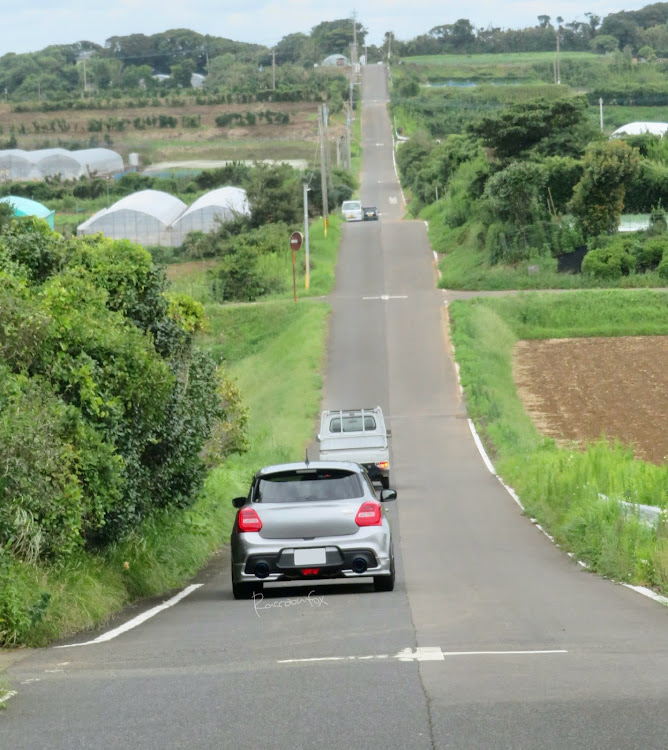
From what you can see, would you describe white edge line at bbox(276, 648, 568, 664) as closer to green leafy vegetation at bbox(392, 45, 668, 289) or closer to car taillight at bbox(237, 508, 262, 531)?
car taillight at bbox(237, 508, 262, 531)

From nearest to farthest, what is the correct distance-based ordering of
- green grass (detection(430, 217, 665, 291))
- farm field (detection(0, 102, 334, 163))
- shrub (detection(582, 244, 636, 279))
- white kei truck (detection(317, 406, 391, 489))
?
1. white kei truck (detection(317, 406, 391, 489))
2. green grass (detection(430, 217, 665, 291))
3. shrub (detection(582, 244, 636, 279))
4. farm field (detection(0, 102, 334, 163))

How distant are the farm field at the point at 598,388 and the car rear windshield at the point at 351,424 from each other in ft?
20.9

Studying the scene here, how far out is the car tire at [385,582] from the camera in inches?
544

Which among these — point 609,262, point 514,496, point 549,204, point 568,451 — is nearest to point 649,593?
point 514,496

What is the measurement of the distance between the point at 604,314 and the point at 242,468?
2881 centimetres

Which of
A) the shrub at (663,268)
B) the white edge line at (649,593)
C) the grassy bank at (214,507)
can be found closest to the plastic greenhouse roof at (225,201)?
the grassy bank at (214,507)

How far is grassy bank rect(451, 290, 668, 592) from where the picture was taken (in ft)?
51.9

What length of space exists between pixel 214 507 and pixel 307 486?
872cm

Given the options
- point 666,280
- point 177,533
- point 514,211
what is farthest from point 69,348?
point 514,211

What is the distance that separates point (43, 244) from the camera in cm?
1532

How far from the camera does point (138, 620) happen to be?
41.1ft

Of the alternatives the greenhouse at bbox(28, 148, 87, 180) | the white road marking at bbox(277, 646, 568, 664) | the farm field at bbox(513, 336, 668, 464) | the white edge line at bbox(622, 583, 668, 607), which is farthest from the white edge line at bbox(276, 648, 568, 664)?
the greenhouse at bbox(28, 148, 87, 180)

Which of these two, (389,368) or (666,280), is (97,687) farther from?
(666,280)

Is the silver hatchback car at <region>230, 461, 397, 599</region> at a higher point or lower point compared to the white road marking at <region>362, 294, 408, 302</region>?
higher
